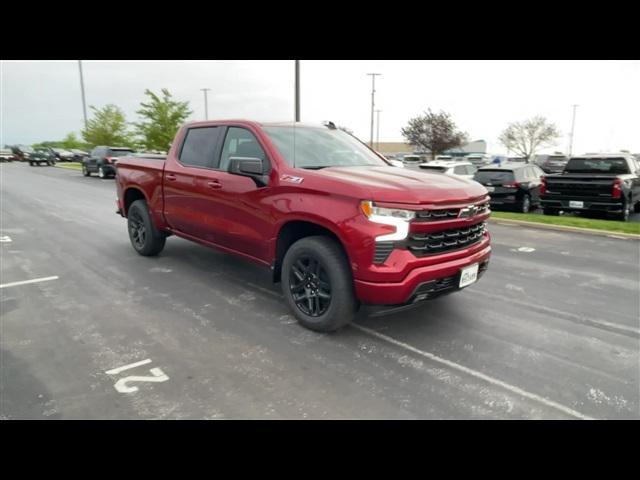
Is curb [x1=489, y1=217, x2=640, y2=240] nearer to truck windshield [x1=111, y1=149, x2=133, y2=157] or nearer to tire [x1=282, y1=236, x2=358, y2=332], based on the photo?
tire [x1=282, y1=236, x2=358, y2=332]

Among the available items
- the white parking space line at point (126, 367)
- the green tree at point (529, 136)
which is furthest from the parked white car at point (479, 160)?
A: the white parking space line at point (126, 367)

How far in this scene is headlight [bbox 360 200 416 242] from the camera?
335 centimetres

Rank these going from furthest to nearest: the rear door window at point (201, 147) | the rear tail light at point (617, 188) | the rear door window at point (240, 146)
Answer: the rear tail light at point (617, 188) → the rear door window at point (201, 147) → the rear door window at point (240, 146)

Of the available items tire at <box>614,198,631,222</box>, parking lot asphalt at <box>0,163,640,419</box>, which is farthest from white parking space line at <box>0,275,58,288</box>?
tire at <box>614,198,631,222</box>

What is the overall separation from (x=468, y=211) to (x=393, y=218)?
835mm

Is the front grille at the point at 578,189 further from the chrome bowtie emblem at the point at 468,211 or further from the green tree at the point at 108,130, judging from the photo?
the green tree at the point at 108,130

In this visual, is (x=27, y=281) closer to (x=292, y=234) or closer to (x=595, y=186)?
(x=292, y=234)

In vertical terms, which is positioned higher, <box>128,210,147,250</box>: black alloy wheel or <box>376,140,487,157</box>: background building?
<box>376,140,487,157</box>: background building

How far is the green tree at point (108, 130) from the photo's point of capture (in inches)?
1485

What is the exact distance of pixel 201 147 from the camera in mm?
5219

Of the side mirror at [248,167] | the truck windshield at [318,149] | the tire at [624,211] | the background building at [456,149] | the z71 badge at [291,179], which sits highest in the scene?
the background building at [456,149]

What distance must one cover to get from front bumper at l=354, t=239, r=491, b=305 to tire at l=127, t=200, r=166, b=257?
3.79m

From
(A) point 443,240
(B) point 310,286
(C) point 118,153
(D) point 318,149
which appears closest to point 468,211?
(A) point 443,240

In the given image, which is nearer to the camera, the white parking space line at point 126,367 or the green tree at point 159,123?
the white parking space line at point 126,367
